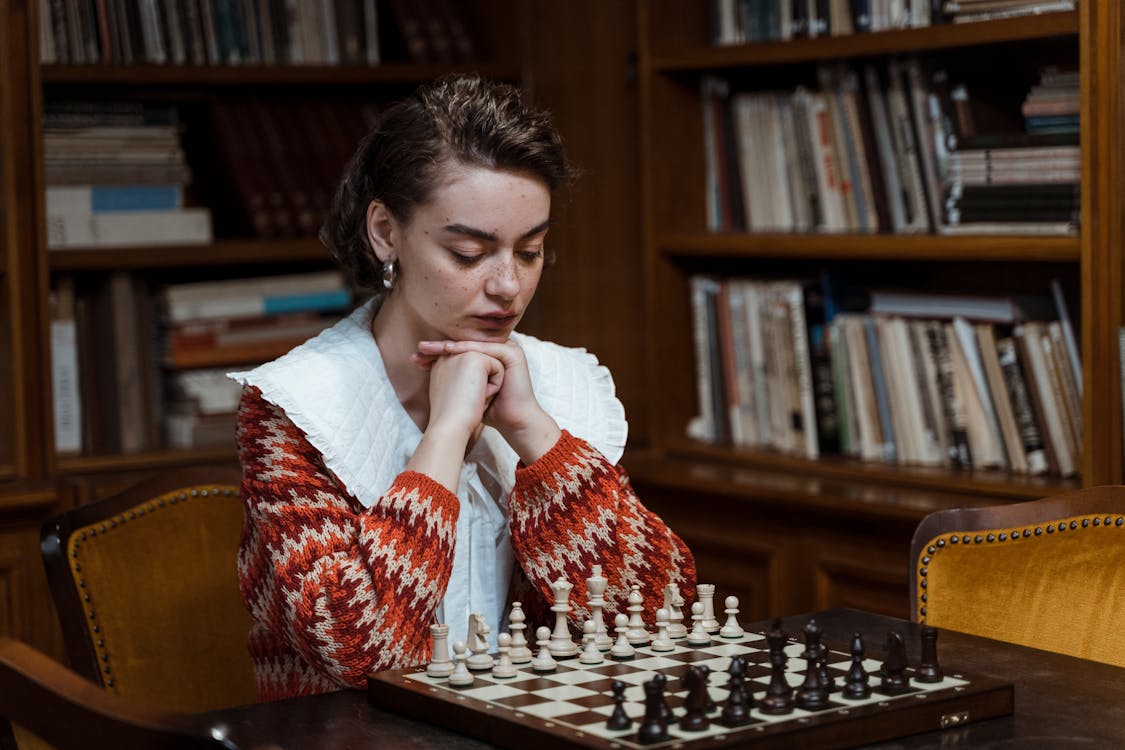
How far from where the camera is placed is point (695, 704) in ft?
4.19

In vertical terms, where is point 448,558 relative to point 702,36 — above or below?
below

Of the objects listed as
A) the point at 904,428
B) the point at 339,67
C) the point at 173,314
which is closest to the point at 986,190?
the point at 904,428

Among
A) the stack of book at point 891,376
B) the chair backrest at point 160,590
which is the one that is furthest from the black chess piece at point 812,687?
the stack of book at point 891,376

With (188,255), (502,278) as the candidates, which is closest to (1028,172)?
(502,278)

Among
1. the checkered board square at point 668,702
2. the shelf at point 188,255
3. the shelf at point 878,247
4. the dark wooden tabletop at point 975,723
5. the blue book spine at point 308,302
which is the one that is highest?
the shelf at point 188,255

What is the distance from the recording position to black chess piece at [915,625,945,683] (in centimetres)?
141

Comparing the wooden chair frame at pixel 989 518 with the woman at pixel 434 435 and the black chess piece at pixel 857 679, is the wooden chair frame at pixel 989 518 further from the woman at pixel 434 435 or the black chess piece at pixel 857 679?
the black chess piece at pixel 857 679

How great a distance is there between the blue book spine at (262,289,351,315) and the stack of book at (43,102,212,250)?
19 centimetres

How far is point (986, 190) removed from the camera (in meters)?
2.72

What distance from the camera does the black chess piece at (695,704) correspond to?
126cm

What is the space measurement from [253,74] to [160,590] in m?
1.40

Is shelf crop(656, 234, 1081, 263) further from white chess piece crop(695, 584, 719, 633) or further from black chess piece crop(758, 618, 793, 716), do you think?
black chess piece crop(758, 618, 793, 716)

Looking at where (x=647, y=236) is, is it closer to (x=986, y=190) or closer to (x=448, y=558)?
(x=986, y=190)

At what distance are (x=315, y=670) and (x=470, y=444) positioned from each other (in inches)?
14.5
